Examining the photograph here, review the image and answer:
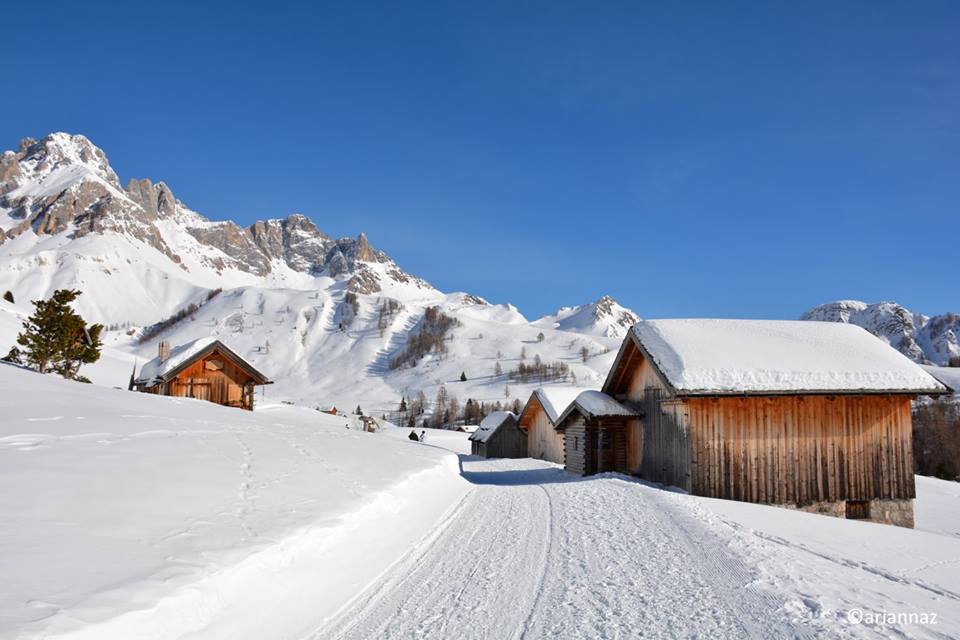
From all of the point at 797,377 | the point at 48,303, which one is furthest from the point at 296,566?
the point at 48,303

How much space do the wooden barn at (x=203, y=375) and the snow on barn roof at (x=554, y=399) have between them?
18.0 metres

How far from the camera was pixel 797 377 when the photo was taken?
59.7 ft

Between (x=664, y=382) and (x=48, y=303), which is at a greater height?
(x=48, y=303)

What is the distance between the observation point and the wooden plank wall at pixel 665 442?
60.2ft

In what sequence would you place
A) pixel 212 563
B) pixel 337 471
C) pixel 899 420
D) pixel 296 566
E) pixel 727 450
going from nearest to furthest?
1. pixel 212 563
2. pixel 296 566
3. pixel 337 471
4. pixel 727 450
5. pixel 899 420

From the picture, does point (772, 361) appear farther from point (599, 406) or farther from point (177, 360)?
point (177, 360)

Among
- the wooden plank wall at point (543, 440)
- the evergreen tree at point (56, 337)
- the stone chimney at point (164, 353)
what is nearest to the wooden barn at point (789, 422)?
the wooden plank wall at point (543, 440)

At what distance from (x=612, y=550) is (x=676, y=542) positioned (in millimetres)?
1162

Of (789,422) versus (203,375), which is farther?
(203,375)

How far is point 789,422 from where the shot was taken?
18.5m

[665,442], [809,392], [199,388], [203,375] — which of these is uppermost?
[203,375]

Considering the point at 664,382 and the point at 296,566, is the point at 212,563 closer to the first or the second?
the point at 296,566

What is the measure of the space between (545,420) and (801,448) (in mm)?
24558

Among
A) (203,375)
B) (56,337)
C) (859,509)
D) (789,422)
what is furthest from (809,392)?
(56,337)
